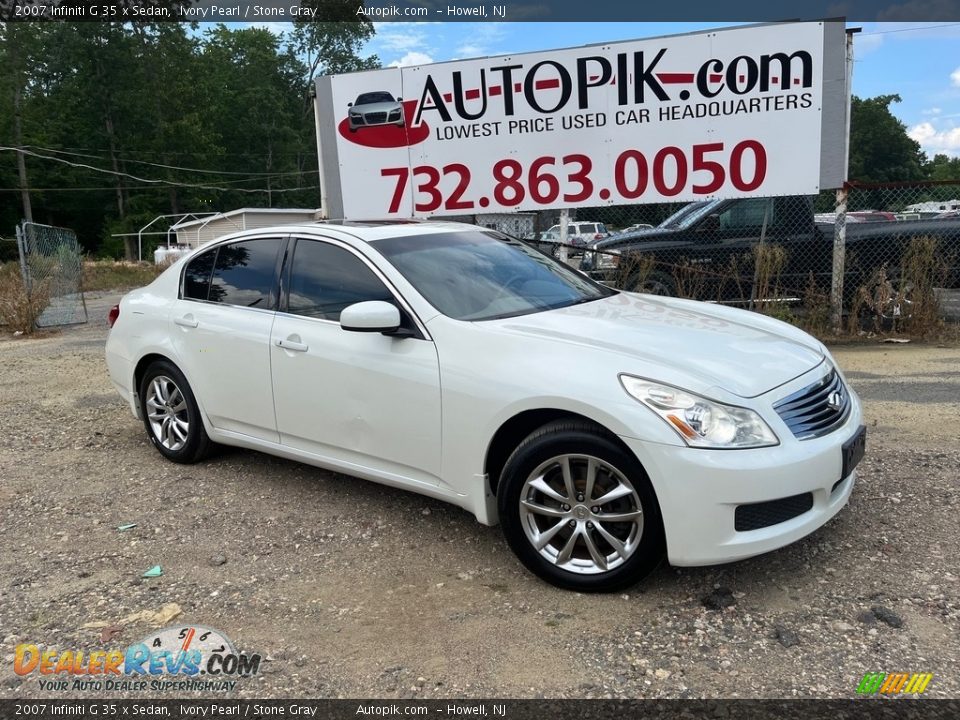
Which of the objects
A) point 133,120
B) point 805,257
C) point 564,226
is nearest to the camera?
point 805,257

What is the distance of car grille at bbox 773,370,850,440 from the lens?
10.1ft

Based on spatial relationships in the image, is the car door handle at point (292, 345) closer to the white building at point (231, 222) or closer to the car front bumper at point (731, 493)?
the car front bumper at point (731, 493)

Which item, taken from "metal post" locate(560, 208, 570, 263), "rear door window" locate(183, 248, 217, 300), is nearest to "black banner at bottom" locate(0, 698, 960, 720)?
"rear door window" locate(183, 248, 217, 300)

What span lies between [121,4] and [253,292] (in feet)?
188

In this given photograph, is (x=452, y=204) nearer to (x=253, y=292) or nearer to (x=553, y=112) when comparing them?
(x=553, y=112)

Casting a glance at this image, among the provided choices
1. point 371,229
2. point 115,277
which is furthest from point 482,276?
point 115,277

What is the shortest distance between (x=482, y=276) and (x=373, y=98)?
6.43 m

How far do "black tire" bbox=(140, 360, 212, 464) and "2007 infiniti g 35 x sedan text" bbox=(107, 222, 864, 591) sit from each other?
3 centimetres

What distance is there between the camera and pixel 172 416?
510 cm

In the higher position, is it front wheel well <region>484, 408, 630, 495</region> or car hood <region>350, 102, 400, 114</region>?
car hood <region>350, 102, 400, 114</region>

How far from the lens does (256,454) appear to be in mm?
5352

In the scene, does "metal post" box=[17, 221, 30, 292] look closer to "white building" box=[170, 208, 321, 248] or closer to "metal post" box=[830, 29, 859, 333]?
"metal post" box=[830, 29, 859, 333]

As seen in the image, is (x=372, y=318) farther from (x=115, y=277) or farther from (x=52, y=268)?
(x=115, y=277)

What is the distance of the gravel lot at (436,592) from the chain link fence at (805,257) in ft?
13.0
